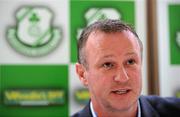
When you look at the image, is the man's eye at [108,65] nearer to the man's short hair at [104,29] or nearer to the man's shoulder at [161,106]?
the man's short hair at [104,29]

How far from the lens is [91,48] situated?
95cm

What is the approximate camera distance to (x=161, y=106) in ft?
3.35

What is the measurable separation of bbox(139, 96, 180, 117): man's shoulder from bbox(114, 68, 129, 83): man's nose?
0.17m

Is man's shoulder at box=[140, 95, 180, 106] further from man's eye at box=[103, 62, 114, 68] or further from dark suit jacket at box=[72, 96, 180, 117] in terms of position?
man's eye at box=[103, 62, 114, 68]

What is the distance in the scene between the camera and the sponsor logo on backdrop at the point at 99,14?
1828 millimetres

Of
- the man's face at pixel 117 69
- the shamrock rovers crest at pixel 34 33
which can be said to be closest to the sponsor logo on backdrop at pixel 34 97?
the shamrock rovers crest at pixel 34 33

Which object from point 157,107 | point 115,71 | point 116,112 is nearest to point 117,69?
point 115,71

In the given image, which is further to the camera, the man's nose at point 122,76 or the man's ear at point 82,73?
the man's ear at point 82,73

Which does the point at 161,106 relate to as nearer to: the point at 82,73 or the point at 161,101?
the point at 161,101

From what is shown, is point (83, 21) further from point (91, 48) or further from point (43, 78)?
point (91, 48)

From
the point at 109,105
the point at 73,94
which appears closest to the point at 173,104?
the point at 109,105

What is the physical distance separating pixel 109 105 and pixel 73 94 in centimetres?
92

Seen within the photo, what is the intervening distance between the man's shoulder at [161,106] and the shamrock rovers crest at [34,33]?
0.88 meters

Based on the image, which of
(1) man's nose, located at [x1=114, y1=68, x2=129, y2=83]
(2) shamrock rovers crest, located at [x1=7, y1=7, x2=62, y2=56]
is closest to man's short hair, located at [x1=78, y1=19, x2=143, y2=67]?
(1) man's nose, located at [x1=114, y1=68, x2=129, y2=83]
